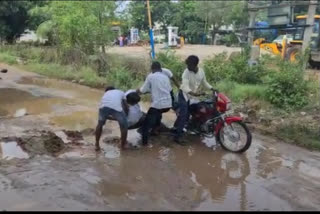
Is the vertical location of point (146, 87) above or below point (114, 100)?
above

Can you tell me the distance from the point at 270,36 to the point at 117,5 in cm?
1914

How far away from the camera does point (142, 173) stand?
21.7 ft

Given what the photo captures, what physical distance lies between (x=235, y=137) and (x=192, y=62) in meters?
1.53

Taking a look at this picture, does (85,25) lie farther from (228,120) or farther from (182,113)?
(228,120)

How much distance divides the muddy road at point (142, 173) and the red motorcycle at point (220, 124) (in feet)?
0.71

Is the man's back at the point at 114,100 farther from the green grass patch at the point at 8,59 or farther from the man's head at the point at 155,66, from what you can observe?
the green grass patch at the point at 8,59

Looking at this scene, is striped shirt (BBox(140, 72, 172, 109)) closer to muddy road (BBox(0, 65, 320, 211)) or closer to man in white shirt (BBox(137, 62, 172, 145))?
man in white shirt (BBox(137, 62, 172, 145))

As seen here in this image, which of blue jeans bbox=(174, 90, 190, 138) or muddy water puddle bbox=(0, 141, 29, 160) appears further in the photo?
blue jeans bbox=(174, 90, 190, 138)

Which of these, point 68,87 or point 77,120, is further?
point 68,87

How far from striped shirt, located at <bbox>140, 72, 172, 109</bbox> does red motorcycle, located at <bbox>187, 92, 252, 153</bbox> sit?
593 millimetres

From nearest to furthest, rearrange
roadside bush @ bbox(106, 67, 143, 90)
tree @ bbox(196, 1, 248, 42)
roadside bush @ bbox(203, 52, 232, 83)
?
roadside bush @ bbox(203, 52, 232, 83) → roadside bush @ bbox(106, 67, 143, 90) → tree @ bbox(196, 1, 248, 42)

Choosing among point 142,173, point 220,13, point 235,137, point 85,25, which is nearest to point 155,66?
point 235,137

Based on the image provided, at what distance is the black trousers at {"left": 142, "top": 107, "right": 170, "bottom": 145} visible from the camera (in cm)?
798

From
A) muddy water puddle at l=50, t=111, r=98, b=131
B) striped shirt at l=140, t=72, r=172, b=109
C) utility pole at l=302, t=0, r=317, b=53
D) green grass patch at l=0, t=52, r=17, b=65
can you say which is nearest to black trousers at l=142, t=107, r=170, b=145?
striped shirt at l=140, t=72, r=172, b=109
